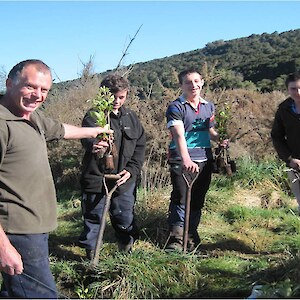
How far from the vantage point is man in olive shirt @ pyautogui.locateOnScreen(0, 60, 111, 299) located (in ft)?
8.83

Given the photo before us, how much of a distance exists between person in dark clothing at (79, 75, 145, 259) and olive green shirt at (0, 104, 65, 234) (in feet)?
4.77

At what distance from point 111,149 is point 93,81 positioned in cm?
748

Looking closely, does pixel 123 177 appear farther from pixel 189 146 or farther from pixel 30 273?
pixel 30 273

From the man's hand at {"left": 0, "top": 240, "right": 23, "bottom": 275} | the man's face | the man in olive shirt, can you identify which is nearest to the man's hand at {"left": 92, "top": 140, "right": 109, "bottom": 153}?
the man in olive shirt

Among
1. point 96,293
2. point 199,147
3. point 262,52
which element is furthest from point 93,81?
point 262,52

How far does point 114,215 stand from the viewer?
15.6ft

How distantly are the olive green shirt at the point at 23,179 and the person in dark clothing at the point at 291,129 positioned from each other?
8.39ft

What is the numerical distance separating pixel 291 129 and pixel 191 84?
1.11 m

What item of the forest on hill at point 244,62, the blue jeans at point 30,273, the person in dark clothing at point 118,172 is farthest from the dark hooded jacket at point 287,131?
the forest on hill at point 244,62

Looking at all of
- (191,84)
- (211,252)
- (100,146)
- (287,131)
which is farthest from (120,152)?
(287,131)

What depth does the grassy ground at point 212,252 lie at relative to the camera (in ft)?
13.0

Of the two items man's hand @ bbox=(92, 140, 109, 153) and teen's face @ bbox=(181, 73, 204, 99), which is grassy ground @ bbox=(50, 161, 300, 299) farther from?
teen's face @ bbox=(181, 73, 204, 99)

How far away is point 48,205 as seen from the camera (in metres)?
2.93

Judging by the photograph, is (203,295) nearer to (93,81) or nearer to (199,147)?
(199,147)
